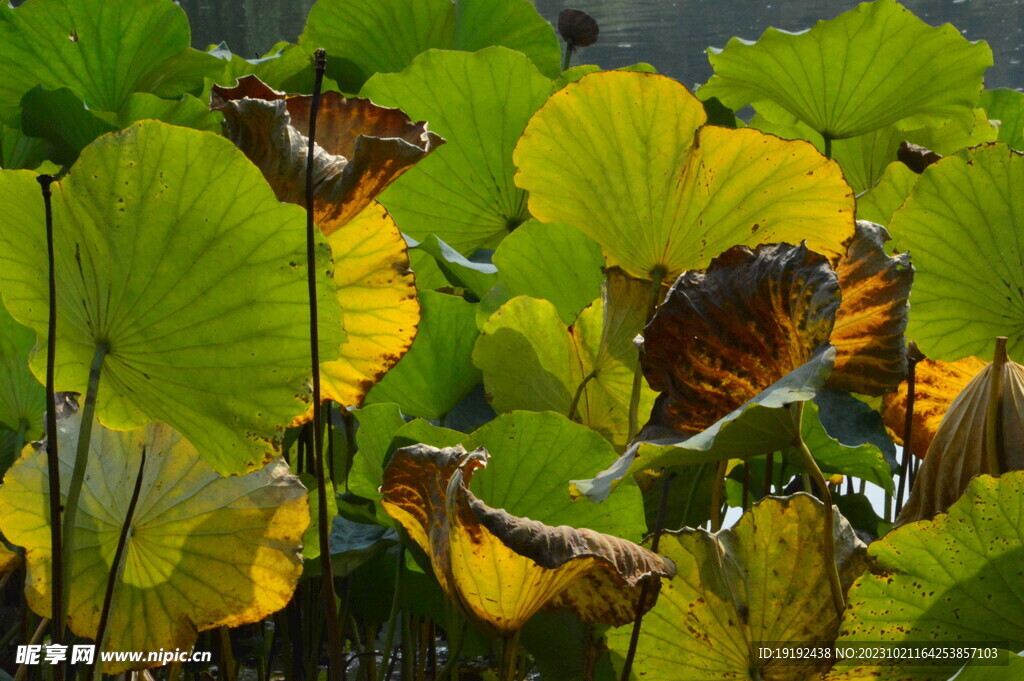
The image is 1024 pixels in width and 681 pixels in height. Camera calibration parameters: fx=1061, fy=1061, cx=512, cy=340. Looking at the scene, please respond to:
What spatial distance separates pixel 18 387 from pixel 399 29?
1.13ft

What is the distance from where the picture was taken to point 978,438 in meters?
0.27

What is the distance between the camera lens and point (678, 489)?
37 centimetres

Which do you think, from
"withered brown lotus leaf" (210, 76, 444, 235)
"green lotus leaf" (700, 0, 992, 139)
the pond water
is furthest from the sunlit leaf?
the pond water

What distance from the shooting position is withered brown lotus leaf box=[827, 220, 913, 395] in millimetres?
286

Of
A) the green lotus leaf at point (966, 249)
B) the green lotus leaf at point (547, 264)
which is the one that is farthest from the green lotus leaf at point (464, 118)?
the green lotus leaf at point (966, 249)

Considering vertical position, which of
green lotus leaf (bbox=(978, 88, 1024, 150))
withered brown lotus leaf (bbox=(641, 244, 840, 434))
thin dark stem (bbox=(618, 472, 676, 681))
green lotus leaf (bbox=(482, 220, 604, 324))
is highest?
green lotus leaf (bbox=(978, 88, 1024, 150))

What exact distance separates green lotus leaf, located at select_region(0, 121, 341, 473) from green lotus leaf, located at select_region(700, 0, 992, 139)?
0.32 m

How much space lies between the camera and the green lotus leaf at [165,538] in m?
0.29

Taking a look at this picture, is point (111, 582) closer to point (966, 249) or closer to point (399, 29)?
point (966, 249)

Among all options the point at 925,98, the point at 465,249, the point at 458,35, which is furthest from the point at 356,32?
the point at 925,98

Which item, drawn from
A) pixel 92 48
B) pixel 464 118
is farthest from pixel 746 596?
pixel 92 48

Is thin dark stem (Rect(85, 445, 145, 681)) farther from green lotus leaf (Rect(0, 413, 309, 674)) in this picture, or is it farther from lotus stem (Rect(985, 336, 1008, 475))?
lotus stem (Rect(985, 336, 1008, 475))

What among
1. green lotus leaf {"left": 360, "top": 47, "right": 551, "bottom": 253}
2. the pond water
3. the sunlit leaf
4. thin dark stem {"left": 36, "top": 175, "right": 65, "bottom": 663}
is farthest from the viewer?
the pond water

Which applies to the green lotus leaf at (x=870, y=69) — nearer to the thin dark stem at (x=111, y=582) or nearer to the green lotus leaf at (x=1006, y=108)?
the green lotus leaf at (x=1006, y=108)
